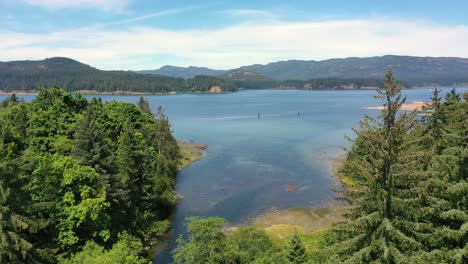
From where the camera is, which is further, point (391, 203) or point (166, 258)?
point (166, 258)

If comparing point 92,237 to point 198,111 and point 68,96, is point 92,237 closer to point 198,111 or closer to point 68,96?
point 68,96

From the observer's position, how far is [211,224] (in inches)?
866

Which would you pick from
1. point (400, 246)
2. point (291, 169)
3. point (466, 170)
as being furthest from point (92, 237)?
point (291, 169)

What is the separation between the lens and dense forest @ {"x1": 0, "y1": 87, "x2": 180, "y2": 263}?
2150 centimetres

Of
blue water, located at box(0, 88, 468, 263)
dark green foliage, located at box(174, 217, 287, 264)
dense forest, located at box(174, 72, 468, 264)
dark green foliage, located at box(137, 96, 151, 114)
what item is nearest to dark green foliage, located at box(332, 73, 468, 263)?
dense forest, located at box(174, 72, 468, 264)

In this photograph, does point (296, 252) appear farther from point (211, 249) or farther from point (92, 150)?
point (92, 150)

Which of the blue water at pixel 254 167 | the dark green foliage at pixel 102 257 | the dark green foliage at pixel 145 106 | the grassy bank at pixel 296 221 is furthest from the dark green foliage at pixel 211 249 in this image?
the dark green foliage at pixel 145 106

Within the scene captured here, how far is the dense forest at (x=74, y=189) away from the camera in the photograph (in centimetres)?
2150

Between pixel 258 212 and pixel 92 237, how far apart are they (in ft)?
81.2

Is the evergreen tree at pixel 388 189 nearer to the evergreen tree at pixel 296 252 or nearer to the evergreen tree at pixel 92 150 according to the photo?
the evergreen tree at pixel 296 252

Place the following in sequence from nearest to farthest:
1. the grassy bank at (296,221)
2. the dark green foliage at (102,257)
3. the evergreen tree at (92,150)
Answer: the dark green foliage at (102,257)
the evergreen tree at (92,150)
the grassy bank at (296,221)

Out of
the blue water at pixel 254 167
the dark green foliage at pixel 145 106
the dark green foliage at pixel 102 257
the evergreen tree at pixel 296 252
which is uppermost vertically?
the dark green foliage at pixel 145 106

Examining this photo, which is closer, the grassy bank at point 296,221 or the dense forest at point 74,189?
the dense forest at point 74,189

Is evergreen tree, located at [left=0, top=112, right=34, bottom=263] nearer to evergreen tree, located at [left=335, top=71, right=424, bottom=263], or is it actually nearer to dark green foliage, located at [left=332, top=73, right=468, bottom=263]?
dark green foliage, located at [left=332, top=73, right=468, bottom=263]
